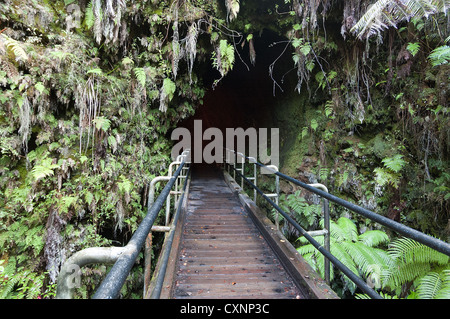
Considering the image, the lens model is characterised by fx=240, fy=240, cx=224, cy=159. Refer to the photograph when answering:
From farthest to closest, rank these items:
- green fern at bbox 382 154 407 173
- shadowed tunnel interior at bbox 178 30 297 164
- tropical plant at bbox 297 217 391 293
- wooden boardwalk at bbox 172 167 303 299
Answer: shadowed tunnel interior at bbox 178 30 297 164
green fern at bbox 382 154 407 173
tropical plant at bbox 297 217 391 293
wooden boardwalk at bbox 172 167 303 299

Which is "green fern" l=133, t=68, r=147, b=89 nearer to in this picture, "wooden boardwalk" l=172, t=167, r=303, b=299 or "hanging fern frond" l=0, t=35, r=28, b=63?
"hanging fern frond" l=0, t=35, r=28, b=63

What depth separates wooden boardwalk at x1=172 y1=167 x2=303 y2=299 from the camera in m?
2.44

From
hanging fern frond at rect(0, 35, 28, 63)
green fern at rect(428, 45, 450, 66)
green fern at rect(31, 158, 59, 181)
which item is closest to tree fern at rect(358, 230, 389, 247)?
green fern at rect(428, 45, 450, 66)

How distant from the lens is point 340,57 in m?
6.88

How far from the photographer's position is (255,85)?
11.4 m

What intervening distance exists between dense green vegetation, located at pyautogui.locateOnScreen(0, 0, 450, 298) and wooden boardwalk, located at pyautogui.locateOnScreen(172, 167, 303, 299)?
4.16ft

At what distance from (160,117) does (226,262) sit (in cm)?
523

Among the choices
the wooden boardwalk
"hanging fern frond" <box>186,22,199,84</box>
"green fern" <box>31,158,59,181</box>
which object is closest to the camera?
the wooden boardwalk

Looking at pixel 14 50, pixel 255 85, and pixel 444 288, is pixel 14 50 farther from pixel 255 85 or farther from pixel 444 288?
pixel 255 85

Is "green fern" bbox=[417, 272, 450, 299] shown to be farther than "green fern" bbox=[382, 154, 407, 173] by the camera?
No

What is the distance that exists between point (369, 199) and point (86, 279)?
21.2 ft

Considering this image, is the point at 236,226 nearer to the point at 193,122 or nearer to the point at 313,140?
the point at 313,140

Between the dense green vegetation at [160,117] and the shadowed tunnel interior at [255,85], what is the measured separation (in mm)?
1476
